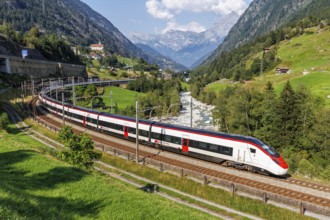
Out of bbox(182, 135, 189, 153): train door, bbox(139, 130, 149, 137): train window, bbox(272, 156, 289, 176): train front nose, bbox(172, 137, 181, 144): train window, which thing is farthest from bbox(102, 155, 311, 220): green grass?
bbox(139, 130, 149, 137): train window

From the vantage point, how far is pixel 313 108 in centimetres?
4847

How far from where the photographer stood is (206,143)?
100 ft

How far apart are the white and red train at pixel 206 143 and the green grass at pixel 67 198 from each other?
1236 cm

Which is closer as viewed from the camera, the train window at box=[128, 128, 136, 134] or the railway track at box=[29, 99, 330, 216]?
the railway track at box=[29, 99, 330, 216]

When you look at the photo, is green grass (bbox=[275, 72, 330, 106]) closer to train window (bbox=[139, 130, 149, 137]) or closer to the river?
the river

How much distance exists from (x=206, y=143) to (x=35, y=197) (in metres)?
20.3

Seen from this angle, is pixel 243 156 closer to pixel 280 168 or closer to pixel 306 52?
pixel 280 168

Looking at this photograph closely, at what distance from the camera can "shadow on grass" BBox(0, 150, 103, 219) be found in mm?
10041

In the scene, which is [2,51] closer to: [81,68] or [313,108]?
[81,68]

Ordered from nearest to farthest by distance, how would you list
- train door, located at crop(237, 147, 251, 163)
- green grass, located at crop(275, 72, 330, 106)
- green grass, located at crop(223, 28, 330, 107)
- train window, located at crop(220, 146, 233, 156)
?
train door, located at crop(237, 147, 251, 163) → train window, located at crop(220, 146, 233, 156) → green grass, located at crop(275, 72, 330, 106) → green grass, located at crop(223, 28, 330, 107)

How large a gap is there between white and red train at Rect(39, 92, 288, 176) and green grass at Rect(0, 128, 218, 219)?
40.6 feet

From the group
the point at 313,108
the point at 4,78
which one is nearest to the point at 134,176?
the point at 313,108

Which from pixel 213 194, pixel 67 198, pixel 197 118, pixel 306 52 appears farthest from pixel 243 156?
pixel 306 52

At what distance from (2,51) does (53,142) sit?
308 ft
